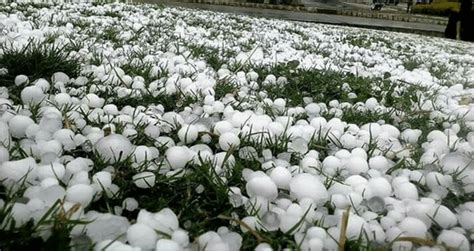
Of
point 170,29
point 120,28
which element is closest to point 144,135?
point 120,28

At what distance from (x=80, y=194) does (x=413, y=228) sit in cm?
76

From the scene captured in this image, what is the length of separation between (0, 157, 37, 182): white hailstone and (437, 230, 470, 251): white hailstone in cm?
96

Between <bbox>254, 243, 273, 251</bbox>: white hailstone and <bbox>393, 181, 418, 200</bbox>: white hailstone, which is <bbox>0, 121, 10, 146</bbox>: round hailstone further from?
<bbox>393, 181, 418, 200</bbox>: white hailstone

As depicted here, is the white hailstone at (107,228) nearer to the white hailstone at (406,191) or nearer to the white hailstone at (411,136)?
the white hailstone at (406,191)

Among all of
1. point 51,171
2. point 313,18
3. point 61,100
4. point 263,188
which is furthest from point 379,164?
point 313,18

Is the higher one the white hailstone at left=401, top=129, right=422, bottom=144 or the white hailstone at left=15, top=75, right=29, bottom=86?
the white hailstone at left=15, top=75, right=29, bottom=86

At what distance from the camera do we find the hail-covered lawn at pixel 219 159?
86 centimetres

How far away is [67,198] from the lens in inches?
34.1

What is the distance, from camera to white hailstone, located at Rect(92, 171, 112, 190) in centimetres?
97

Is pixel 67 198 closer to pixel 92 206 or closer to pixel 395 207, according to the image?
pixel 92 206

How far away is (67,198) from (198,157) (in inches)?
16.8

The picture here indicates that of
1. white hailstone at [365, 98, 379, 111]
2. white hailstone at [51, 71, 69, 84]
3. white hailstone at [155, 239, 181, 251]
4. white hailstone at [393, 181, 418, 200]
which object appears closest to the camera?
white hailstone at [155, 239, 181, 251]

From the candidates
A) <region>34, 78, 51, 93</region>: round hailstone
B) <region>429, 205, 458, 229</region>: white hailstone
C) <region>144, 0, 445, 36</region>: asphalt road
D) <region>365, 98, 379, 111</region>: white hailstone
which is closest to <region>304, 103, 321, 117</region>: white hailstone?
<region>365, 98, 379, 111</region>: white hailstone

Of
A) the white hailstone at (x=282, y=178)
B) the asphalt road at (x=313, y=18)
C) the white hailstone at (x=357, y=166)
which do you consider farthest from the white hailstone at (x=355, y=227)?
the asphalt road at (x=313, y=18)
